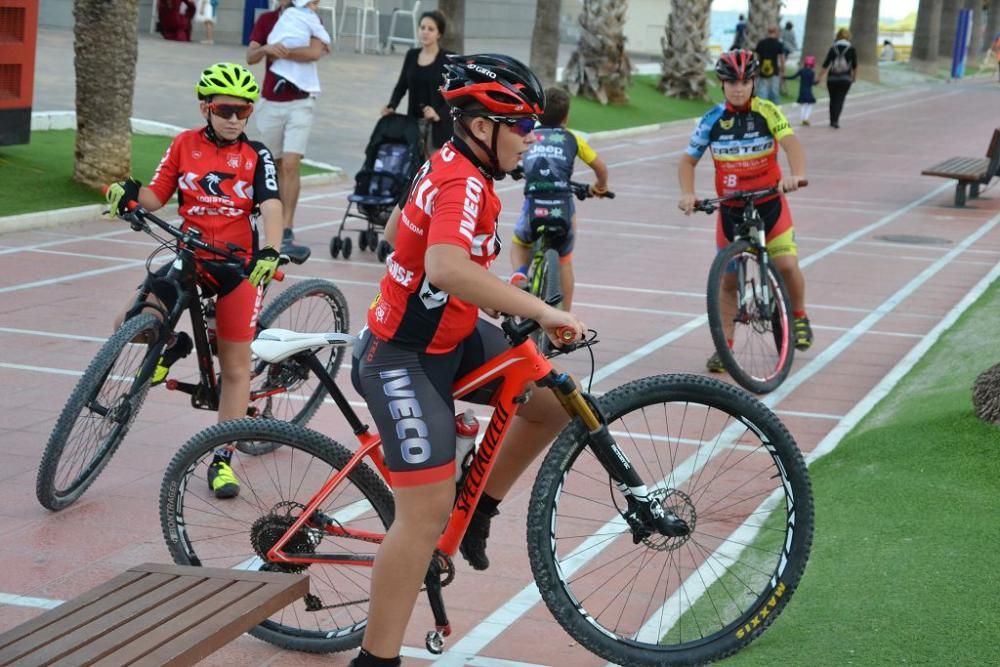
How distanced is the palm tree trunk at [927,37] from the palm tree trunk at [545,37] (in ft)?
121

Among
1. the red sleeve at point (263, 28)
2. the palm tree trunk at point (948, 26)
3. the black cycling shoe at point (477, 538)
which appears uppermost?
the palm tree trunk at point (948, 26)

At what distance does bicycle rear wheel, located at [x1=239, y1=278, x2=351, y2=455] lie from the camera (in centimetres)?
755

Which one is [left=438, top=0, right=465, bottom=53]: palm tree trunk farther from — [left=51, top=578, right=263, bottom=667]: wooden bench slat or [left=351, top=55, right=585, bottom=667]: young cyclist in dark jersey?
[left=51, top=578, right=263, bottom=667]: wooden bench slat

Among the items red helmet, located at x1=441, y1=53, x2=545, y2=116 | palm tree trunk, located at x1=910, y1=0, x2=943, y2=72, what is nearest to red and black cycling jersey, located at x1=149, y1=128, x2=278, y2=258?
red helmet, located at x1=441, y1=53, x2=545, y2=116

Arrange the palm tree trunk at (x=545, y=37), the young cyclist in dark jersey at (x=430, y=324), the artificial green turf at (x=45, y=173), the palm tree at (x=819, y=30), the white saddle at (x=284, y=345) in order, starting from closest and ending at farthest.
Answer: the young cyclist in dark jersey at (x=430, y=324) → the white saddle at (x=284, y=345) → the artificial green turf at (x=45, y=173) → the palm tree trunk at (x=545, y=37) → the palm tree at (x=819, y=30)

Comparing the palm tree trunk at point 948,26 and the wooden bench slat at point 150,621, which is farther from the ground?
the palm tree trunk at point 948,26

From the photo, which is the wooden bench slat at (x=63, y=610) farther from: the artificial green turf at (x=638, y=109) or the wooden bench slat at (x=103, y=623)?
the artificial green turf at (x=638, y=109)

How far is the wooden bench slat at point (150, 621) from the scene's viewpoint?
3947 mm

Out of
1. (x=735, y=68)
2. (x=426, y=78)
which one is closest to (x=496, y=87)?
(x=735, y=68)

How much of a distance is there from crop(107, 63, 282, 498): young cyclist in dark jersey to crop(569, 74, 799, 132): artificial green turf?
21524 mm

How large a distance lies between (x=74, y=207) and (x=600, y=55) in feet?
63.4

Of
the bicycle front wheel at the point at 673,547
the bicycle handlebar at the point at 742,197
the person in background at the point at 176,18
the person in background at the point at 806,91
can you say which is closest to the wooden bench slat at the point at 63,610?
the bicycle front wheel at the point at 673,547

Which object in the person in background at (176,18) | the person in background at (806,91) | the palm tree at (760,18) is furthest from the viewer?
the palm tree at (760,18)

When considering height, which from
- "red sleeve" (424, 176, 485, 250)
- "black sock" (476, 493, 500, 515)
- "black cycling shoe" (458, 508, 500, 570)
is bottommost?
"black cycling shoe" (458, 508, 500, 570)
